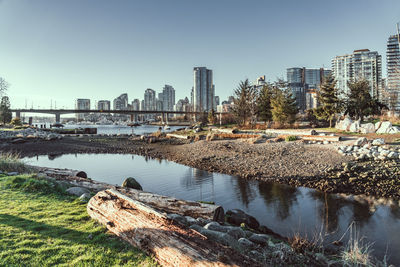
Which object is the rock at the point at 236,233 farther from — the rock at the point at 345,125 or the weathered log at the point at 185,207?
the rock at the point at 345,125

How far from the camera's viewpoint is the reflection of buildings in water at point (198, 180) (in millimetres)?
11039

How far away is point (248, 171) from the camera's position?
13.0 m

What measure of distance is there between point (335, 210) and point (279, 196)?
209 centimetres

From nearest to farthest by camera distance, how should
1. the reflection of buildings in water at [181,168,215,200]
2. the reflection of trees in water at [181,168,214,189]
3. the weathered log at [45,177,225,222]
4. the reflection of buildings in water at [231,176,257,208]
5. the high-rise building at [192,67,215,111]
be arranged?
the weathered log at [45,177,225,222] → the reflection of buildings in water at [231,176,257,208] → the reflection of buildings in water at [181,168,215,200] → the reflection of trees in water at [181,168,214,189] → the high-rise building at [192,67,215,111]

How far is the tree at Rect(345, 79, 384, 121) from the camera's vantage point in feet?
80.6

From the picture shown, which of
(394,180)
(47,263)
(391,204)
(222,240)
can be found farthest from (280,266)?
(394,180)

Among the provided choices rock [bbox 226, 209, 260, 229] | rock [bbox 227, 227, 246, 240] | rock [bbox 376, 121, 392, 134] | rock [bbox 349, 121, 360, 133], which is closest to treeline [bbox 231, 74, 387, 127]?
rock [bbox 349, 121, 360, 133]

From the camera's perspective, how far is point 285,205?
8453 millimetres

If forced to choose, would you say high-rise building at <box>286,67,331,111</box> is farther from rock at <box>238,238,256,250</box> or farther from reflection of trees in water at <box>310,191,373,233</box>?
rock at <box>238,238,256,250</box>

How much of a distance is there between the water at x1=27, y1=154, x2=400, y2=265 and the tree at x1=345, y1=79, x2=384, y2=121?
20497 mm

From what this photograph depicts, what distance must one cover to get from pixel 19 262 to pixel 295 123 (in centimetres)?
3229

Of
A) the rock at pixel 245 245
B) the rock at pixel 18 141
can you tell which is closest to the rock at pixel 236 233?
the rock at pixel 245 245

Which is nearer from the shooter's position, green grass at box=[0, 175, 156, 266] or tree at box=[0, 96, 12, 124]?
green grass at box=[0, 175, 156, 266]

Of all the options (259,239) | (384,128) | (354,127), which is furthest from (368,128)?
(259,239)
